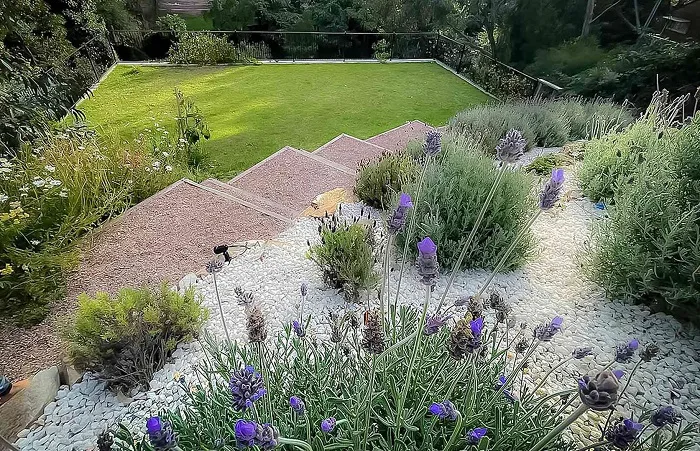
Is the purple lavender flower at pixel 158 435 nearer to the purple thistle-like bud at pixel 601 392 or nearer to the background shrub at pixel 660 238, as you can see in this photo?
the purple thistle-like bud at pixel 601 392

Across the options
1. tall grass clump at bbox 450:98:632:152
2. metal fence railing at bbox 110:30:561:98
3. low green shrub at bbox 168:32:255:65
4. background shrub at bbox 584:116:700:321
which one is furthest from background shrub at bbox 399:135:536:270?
low green shrub at bbox 168:32:255:65

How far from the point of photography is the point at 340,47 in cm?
1297

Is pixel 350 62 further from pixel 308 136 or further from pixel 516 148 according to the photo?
pixel 516 148

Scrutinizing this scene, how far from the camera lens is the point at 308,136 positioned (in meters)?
7.27

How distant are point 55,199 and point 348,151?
381 centimetres

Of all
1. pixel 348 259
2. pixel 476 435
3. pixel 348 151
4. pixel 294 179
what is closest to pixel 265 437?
pixel 476 435

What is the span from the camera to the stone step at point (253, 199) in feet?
→ 15.0

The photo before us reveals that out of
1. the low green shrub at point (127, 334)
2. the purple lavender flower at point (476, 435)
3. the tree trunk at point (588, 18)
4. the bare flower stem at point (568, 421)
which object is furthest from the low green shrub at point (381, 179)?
the tree trunk at point (588, 18)

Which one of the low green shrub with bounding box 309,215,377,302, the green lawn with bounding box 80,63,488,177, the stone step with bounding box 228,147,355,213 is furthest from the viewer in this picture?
the green lawn with bounding box 80,63,488,177

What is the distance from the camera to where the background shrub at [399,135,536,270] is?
3.02 m

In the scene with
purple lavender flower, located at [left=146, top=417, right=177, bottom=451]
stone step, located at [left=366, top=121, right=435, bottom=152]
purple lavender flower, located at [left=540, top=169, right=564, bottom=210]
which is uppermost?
purple lavender flower, located at [left=540, top=169, right=564, bottom=210]

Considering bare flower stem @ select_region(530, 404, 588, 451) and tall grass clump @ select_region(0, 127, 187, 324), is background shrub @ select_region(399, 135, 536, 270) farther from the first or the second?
tall grass clump @ select_region(0, 127, 187, 324)

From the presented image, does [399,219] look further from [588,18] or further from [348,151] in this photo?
[588,18]

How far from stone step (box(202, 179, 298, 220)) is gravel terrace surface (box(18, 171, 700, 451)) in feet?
2.87
